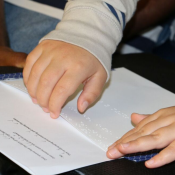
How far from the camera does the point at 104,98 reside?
61cm

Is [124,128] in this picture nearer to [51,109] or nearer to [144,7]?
[51,109]

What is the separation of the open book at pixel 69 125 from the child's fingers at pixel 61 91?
18 mm

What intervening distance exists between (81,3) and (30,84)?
20cm

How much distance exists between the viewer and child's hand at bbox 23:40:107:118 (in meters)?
0.53

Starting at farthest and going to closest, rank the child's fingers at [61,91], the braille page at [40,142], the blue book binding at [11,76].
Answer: the blue book binding at [11,76] < the child's fingers at [61,91] < the braille page at [40,142]

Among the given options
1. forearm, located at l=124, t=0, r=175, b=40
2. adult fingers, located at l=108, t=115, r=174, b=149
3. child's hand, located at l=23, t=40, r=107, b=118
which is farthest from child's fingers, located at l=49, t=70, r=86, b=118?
forearm, located at l=124, t=0, r=175, b=40

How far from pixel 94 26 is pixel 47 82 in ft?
0.53

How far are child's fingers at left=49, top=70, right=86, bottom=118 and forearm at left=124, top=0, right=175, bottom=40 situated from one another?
1.70 ft

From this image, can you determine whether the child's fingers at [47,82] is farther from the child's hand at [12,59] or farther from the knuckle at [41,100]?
the child's hand at [12,59]

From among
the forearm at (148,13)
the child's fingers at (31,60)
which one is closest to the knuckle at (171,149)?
the child's fingers at (31,60)

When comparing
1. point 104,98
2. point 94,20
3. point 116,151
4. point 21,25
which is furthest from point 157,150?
point 21,25

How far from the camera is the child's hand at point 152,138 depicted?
443 millimetres

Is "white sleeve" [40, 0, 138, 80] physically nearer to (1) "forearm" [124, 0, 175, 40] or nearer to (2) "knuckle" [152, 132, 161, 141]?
(2) "knuckle" [152, 132, 161, 141]

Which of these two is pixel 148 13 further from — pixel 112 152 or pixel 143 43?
pixel 112 152
